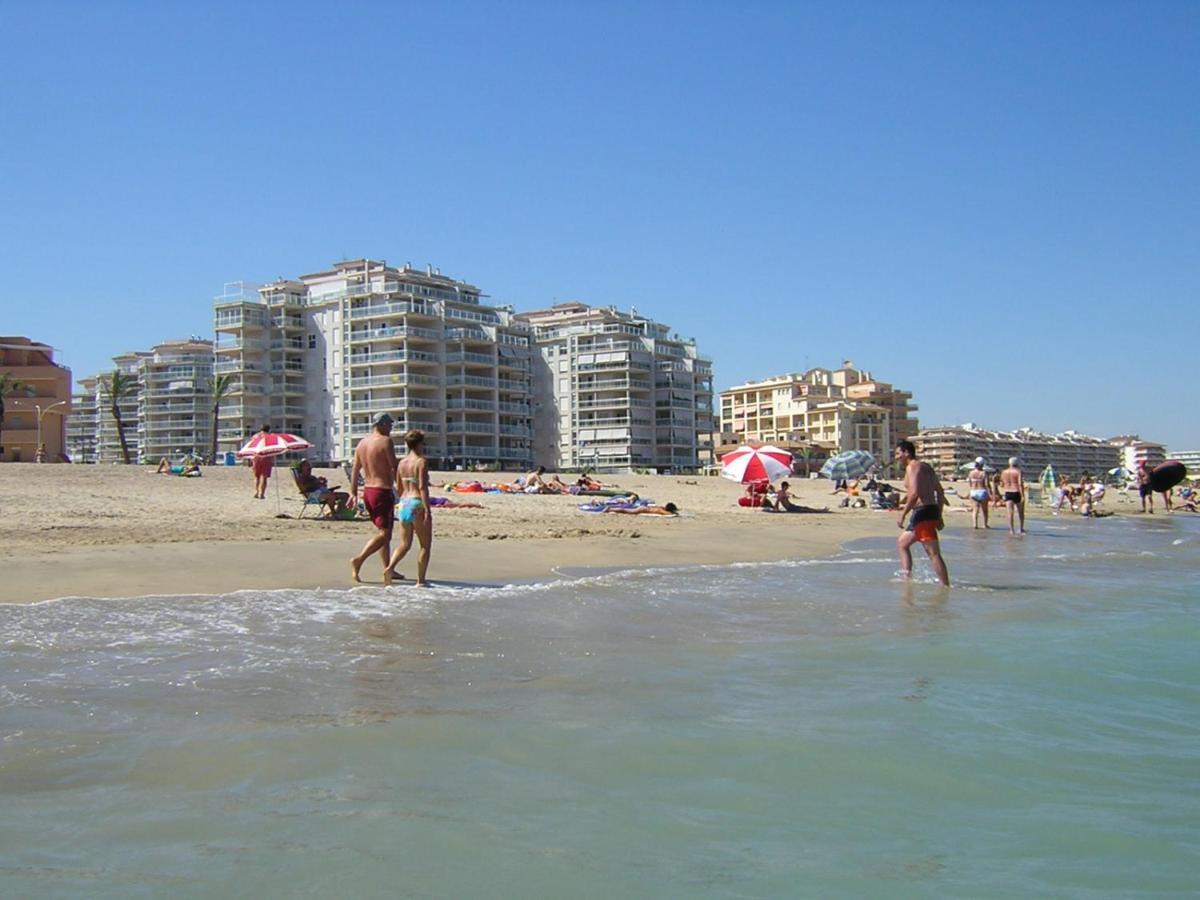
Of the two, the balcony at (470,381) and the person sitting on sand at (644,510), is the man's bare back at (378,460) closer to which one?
the person sitting on sand at (644,510)

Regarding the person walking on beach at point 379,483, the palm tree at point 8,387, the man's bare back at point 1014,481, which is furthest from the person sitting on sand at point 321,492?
the palm tree at point 8,387

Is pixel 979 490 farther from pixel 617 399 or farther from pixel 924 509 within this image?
pixel 617 399

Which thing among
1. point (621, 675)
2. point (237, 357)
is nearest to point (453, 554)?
point (621, 675)

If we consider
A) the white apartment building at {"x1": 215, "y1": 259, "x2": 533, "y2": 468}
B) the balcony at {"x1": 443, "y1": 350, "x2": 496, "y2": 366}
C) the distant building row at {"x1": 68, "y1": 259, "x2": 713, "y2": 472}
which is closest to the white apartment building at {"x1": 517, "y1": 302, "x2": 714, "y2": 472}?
the distant building row at {"x1": 68, "y1": 259, "x2": 713, "y2": 472}

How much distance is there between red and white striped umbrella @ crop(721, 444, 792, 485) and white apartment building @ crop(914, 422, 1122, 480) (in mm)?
156559

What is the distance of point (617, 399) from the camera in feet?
297

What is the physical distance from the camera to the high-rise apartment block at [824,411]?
136m

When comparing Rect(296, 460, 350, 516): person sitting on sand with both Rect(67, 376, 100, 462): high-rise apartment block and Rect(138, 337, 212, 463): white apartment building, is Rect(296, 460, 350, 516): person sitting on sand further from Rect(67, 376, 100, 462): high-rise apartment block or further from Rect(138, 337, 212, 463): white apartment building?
Rect(67, 376, 100, 462): high-rise apartment block

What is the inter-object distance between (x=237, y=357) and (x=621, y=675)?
84.1 m

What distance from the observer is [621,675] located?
629 cm

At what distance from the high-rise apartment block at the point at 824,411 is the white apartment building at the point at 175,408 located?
6820 centimetres

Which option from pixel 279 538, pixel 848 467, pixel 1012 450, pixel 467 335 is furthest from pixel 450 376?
pixel 1012 450

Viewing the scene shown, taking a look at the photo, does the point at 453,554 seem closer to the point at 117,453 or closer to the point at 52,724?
the point at 52,724

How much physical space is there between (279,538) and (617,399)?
7655 centimetres
